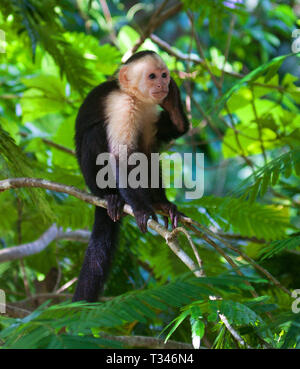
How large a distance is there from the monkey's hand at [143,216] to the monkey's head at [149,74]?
2.57 feet

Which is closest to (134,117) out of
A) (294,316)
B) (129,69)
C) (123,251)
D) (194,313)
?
(129,69)

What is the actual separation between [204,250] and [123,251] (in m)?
0.51

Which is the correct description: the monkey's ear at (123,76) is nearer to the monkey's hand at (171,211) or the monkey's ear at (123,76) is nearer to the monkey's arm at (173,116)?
Result: the monkey's arm at (173,116)

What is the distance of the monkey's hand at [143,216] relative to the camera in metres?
2.26

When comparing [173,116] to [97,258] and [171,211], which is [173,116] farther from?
[97,258]

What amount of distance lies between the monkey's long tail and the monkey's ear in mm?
798

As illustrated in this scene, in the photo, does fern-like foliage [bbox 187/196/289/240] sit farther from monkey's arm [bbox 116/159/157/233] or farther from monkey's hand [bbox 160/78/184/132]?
monkey's hand [bbox 160/78/184/132]

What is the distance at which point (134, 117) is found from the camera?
9.27ft

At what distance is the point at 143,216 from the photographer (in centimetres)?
228

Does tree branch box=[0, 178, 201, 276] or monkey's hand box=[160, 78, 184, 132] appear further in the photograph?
monkey's hand box=[160, 78, 184, 132]

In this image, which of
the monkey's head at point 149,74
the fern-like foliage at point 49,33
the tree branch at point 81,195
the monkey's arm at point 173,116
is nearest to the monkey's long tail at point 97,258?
the tree branch at point 81,195

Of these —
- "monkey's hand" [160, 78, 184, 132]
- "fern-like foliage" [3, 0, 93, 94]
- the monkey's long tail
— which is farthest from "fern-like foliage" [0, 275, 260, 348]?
"monkey's hand" [160, 78, 184, 132]

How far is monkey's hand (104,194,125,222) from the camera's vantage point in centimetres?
242
